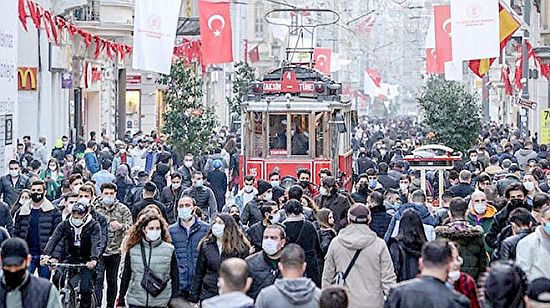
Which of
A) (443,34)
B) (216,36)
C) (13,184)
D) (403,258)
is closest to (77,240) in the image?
(403,258)

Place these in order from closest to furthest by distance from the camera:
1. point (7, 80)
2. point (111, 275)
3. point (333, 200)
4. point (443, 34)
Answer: point (111, 275)
point (333, 200)
point (7, 80)
point (443, 34)

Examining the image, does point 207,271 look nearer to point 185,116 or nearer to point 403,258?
point 403,258

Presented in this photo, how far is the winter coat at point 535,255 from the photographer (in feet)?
39.8

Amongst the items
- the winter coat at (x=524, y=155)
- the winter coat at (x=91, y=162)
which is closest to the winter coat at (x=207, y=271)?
the winter coat at (x=91, y=162)

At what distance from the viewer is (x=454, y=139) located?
3469cm

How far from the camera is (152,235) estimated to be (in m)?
13.0

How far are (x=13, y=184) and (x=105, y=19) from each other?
23261mm

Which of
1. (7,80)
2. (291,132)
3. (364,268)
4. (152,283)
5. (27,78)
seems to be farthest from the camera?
(27,78)

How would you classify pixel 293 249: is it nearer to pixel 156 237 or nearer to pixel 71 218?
pixel 156 237

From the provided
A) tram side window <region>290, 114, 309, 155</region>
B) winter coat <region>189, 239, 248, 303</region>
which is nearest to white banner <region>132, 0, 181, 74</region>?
tram side window <region>290, 114, 309, 155</region>

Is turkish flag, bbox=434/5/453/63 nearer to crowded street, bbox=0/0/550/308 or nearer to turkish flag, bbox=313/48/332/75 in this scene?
crowded street, bbox=0/0/550/308

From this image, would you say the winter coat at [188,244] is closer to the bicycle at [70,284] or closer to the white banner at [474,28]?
the bicycle at [70,284]

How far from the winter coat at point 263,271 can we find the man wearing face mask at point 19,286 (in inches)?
97.9

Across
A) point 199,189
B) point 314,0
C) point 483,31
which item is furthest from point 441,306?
point 314,0
